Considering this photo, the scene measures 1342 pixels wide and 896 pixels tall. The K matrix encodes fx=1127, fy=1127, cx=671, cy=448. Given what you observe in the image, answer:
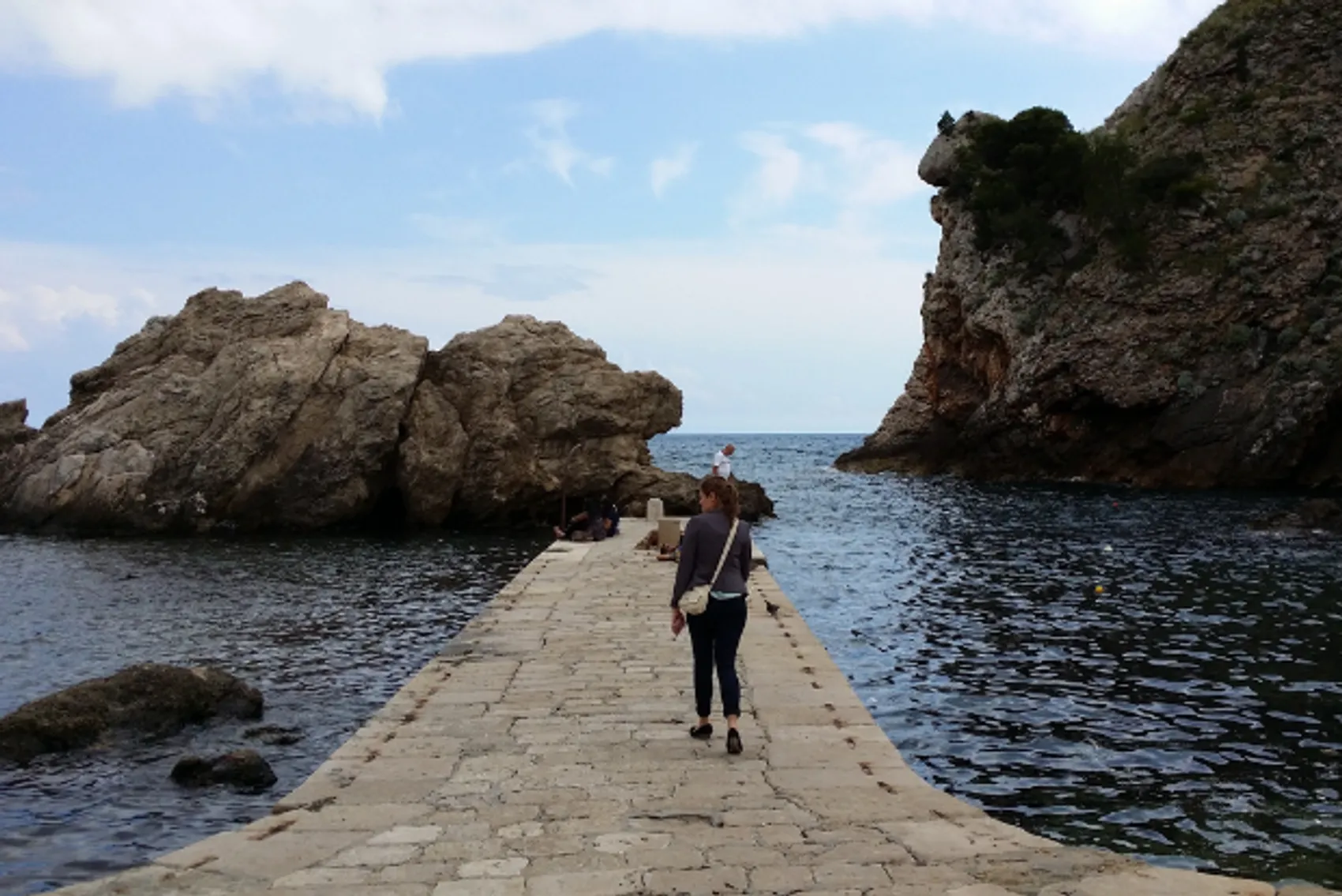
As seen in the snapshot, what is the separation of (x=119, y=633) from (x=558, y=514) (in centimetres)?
2070

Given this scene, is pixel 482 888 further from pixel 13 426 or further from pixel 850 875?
pixel 13 426

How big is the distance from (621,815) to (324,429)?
3147cm

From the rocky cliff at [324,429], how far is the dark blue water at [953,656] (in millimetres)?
2851

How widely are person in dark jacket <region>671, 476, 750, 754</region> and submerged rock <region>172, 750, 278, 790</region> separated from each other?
168 inches

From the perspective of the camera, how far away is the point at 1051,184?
6681cm

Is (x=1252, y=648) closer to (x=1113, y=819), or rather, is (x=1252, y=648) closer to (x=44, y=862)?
(x=1113, y=819)

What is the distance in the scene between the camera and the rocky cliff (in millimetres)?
36312

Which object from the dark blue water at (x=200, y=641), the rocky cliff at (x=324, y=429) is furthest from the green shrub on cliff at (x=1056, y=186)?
the dark blue water at (x=200, y=641)

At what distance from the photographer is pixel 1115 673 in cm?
1559

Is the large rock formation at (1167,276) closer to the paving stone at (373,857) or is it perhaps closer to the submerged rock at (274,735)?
the submerged rock at (274,735)

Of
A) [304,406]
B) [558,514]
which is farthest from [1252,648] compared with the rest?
[304,406]

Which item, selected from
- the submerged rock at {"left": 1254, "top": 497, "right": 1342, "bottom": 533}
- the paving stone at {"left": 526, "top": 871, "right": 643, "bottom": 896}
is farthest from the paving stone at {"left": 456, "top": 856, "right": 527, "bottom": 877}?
the submerged rock at {"left": 1254, "top": 497, "right": 1342, "bottom": 533}

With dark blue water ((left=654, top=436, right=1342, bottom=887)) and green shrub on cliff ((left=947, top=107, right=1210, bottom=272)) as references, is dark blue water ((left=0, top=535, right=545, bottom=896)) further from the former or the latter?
green shrub on cliff ((left=947, top=107, right=1210, bottom=272))

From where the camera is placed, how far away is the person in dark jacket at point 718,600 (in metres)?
9.38
